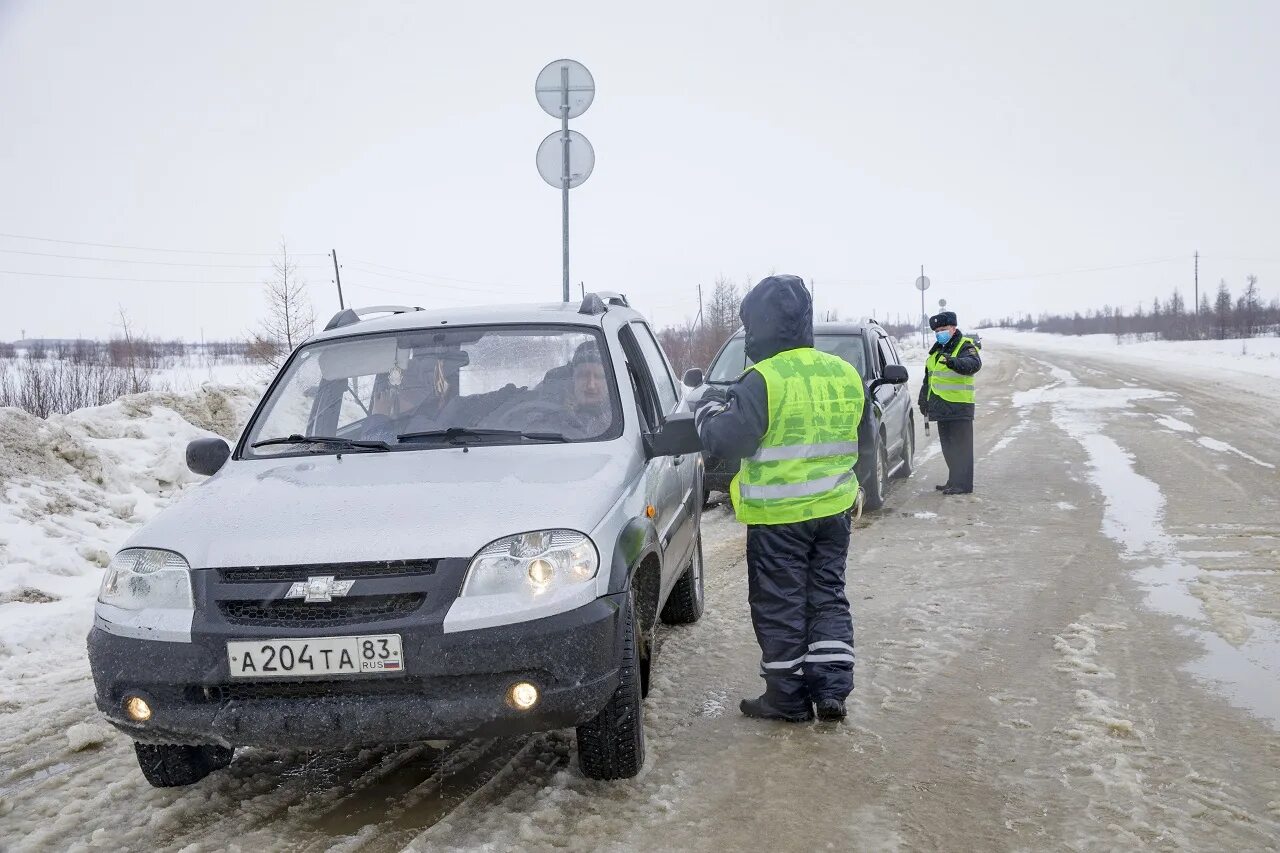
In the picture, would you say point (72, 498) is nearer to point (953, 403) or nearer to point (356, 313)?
point (356, 313)

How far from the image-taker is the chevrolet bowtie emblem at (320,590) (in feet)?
9.84

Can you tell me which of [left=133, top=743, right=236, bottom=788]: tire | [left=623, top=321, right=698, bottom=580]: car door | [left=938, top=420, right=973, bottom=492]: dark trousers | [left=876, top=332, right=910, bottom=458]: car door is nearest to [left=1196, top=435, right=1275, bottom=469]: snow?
[left=938, top=420, right=973, bottom=492]: dark trousers

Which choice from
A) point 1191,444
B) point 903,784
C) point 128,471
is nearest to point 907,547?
point 903,784

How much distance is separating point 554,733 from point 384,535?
1351 mm

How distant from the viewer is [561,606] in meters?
3.06

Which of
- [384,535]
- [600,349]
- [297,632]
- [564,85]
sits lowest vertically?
[297,632]

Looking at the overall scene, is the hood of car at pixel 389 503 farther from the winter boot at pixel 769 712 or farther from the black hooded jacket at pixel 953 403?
the black hooded jacket at pixel 953 403

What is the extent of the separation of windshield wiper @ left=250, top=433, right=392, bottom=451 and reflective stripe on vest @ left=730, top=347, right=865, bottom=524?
1.52 m

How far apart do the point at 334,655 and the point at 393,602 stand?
23 centimetres

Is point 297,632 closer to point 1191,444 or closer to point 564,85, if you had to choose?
point 564,85

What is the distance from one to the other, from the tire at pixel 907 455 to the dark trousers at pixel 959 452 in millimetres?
752

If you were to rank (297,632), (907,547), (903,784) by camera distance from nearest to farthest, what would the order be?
(297,632)
(903,784)
(907,547)

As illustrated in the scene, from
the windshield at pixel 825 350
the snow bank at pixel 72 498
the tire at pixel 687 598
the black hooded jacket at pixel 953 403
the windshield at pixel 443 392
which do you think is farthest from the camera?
the black hooded jacket at pixel 953 403

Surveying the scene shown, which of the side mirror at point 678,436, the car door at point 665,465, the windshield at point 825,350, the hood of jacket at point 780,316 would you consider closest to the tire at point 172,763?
the car door at point 665,465
